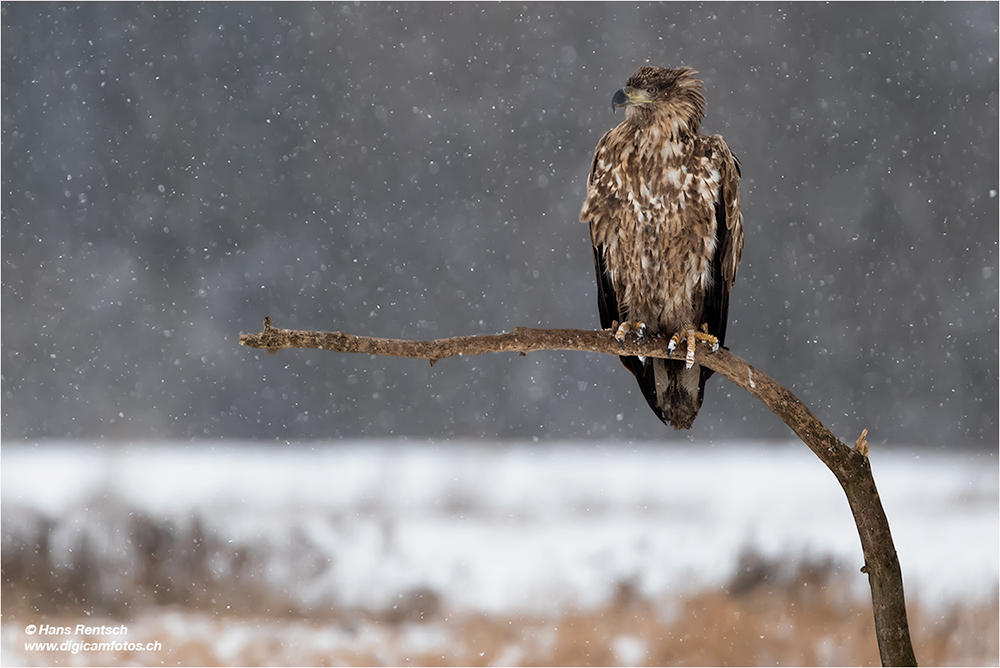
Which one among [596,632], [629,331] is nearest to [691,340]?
[629,331]

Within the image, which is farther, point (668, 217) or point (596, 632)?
point (596, 632)

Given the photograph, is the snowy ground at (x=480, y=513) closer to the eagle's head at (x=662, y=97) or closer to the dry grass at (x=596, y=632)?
the dry grass at (x=596, y=632)

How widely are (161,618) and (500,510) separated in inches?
71.2

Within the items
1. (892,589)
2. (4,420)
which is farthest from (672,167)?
(4,420)

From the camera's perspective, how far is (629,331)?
2.40 meters

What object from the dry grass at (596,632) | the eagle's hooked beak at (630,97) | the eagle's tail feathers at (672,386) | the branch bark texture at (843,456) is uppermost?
the eagle's hooked beak at (630,97)

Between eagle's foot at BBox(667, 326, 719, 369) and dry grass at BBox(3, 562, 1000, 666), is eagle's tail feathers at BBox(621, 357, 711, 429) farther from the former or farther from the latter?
dry grass at BBox(3, 562, 1000, 666)

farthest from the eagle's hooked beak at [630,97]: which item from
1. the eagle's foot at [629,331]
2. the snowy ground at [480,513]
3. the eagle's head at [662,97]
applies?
the snowy ground at [480,513]

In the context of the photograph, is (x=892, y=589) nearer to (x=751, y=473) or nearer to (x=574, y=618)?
(x=574, y=618)

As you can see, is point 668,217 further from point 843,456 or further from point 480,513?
point 480,513

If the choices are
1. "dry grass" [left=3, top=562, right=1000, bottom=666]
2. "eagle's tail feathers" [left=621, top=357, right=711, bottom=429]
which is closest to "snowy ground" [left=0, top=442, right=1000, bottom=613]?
"dry grass" [left=3, top=562, right=1000, bottom=666]

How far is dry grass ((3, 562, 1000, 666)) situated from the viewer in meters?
3.66

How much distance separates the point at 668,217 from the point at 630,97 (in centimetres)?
38

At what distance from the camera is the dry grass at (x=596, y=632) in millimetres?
3658
